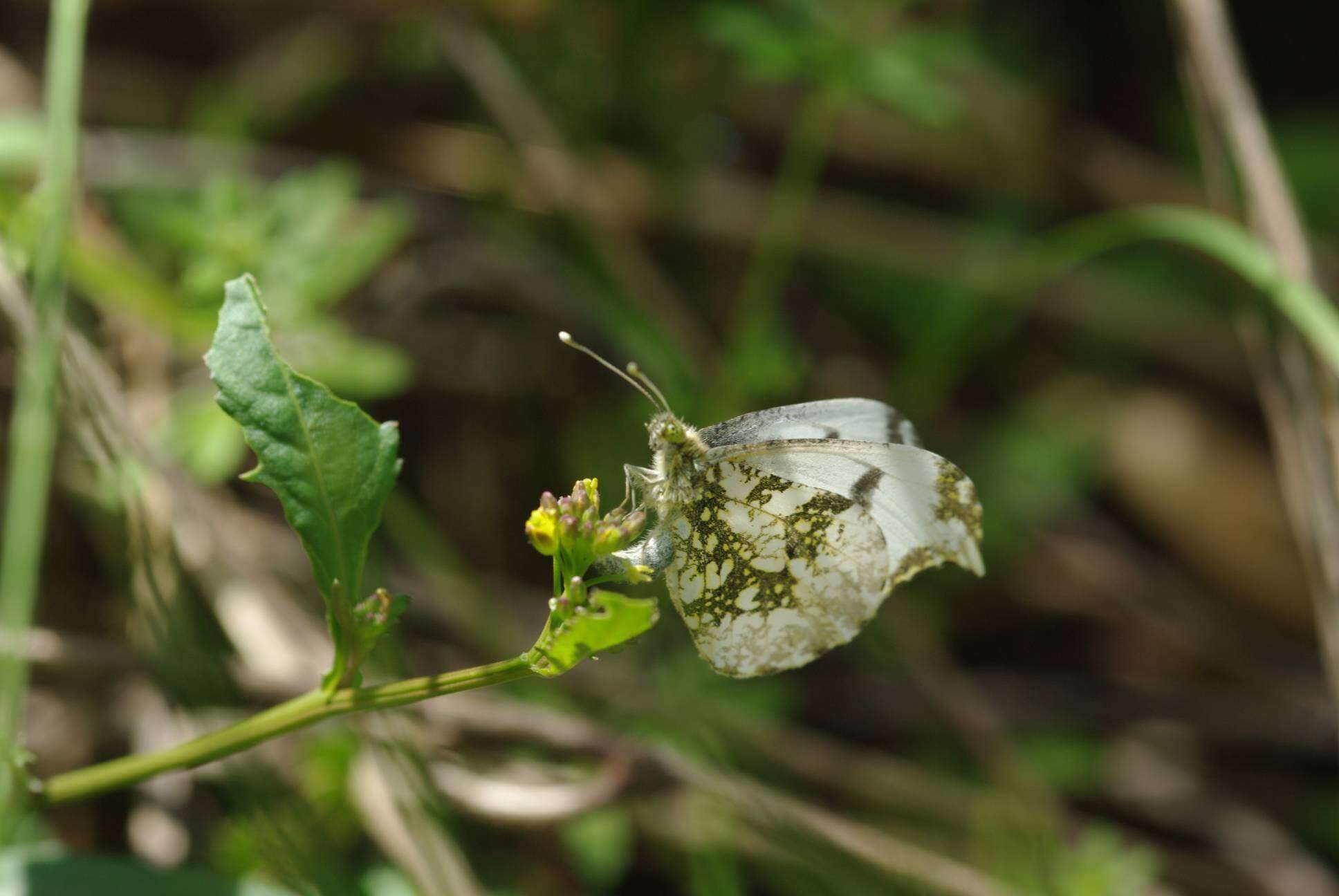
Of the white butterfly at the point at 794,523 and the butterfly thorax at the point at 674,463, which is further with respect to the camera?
the butterfly thorax at the point at 674,463

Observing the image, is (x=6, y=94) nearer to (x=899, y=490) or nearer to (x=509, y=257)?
(x=509, y=257)

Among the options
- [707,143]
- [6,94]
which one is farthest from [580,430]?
[6,94]

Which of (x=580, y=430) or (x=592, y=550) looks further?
(x=580, y=430)

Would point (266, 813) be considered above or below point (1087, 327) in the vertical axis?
below

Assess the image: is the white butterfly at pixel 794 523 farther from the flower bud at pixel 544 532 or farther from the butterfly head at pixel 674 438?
the flower bud at pixel 544 532

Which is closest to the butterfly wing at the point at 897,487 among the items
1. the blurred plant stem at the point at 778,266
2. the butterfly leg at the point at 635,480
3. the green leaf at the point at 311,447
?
the butterfly leg at the point at 635,480

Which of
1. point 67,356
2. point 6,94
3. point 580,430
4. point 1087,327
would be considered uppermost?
point 6,94
